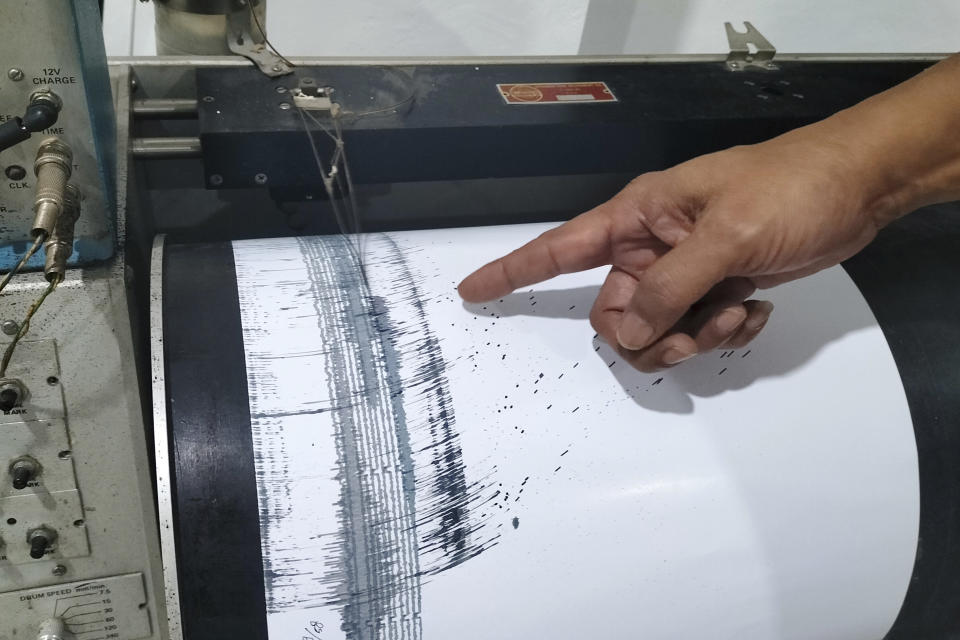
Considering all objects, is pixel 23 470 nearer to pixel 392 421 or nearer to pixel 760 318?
pixel 392 421

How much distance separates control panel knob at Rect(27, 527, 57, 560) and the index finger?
0.43 metres

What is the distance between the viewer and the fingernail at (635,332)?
0.73m

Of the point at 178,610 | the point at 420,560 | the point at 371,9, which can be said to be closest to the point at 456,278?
the point at 420,560

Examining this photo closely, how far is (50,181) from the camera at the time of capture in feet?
2.17

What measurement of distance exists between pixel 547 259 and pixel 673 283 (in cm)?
12

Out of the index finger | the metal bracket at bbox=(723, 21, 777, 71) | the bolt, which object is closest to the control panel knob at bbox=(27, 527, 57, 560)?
the bolt

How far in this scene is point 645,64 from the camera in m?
1.10

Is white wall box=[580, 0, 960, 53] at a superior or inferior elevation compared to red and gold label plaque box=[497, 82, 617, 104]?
superior

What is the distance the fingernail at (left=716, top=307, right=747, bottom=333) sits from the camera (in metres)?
0.74

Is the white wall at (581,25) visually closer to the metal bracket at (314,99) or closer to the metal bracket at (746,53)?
the metal bracket at (746,53)

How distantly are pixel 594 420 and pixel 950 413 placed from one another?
339 mm

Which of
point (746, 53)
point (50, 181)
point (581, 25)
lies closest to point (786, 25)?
point (581, 25)

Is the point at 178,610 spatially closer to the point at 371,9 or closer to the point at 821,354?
the point at 821,354

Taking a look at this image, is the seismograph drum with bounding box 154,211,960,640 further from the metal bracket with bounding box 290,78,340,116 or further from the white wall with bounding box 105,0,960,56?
the white wall with bounding box 105,0,960,56
